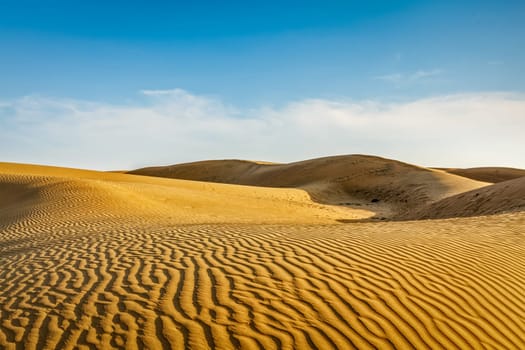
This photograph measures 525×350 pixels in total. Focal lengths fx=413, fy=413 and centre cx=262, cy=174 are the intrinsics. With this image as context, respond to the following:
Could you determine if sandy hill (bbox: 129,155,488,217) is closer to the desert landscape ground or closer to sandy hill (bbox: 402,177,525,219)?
sandy hill (bbox: 402,177,525,219)

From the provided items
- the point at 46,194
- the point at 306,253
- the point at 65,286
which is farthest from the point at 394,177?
the point at 65,286

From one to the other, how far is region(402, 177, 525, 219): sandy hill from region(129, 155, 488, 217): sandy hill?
613 cm

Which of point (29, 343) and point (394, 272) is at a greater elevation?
point (394, 272)

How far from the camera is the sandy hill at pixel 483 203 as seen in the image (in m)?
14.7

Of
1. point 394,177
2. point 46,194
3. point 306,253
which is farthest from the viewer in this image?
point 394,177

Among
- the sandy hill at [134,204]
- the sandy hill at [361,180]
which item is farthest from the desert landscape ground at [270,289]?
the sandy hill at [361,180]

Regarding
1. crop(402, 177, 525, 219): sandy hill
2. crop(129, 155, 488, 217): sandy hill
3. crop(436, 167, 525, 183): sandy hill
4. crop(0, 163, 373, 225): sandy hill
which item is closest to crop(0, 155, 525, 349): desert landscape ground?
crop(402, 177, 525, 219): sandy hill

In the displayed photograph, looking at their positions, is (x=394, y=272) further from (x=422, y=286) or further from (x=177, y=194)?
(x=177, y=194)

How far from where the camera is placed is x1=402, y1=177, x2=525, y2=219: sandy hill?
1470 centimetres

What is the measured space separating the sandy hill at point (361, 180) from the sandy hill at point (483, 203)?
20.1 ft

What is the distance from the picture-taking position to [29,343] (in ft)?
12.9

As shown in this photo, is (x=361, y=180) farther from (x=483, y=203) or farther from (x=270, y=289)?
(x=270, y=289)

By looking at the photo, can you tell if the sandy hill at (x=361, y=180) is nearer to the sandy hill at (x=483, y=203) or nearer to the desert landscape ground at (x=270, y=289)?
the sandy hill at (x=483, y=203)

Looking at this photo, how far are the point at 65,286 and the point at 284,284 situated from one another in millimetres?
2943
